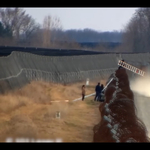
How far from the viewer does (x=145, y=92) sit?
108 ft

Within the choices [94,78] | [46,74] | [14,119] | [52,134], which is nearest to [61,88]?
[46,74]

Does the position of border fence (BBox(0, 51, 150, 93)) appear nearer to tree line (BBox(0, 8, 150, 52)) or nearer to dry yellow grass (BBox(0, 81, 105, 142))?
dry yellow grass (BBox(0, 81, 105, 142))

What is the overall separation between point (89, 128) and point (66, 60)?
980 inches

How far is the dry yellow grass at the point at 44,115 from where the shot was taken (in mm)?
15396

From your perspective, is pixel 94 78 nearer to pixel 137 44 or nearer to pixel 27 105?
pixel 27 105

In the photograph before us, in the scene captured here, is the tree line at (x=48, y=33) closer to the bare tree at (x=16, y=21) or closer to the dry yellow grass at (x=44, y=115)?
the bare tree at (x=16, y=21)

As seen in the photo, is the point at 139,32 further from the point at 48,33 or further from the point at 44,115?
the point at 44,115

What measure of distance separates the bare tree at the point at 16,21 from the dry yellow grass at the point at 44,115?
2341 inches

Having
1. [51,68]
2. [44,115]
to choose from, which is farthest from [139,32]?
[44,115]

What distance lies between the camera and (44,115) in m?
21.1

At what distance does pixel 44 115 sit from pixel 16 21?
73.2 meters

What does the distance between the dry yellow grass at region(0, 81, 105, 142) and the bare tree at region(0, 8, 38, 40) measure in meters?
59.5

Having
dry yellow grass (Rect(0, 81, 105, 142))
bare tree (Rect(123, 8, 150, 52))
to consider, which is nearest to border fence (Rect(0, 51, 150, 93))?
dry yellow grass (Rect(0, 81, 105, 142))

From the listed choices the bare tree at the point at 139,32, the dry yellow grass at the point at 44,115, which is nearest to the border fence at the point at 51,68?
the dry yellow grass at the point at 44,115
